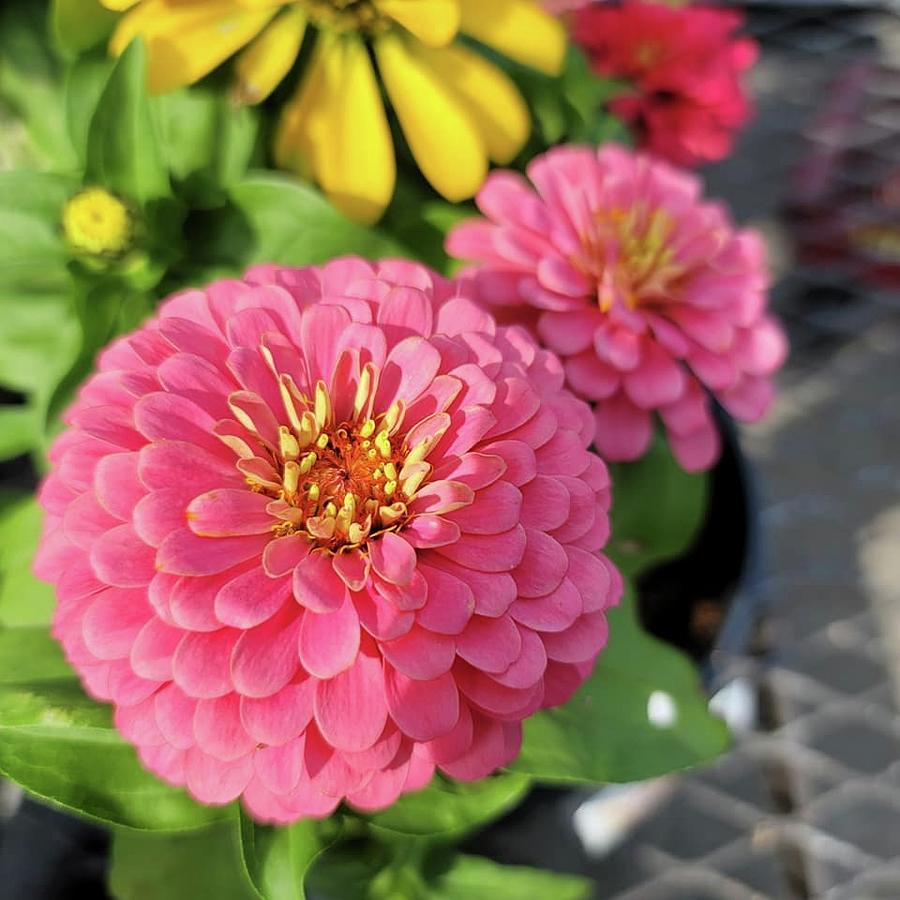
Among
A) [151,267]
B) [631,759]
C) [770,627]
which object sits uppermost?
[151,267]

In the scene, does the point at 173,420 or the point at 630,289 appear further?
the point at 630,289

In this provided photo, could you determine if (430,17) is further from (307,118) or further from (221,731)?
(221,731)

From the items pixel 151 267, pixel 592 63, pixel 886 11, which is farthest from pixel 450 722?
pixel 886 11

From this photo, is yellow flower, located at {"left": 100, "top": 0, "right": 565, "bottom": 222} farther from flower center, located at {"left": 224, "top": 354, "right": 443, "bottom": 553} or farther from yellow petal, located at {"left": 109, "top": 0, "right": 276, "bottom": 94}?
flower center, located at {"left": 224, "top": 354, "right": 443, "bottom": 553}

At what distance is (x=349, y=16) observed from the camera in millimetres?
377

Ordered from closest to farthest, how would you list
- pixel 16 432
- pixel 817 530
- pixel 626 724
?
pixel 626 724 < pixel 16 432 < pixel 817 530

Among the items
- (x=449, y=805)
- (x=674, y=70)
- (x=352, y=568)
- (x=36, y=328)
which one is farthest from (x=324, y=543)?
(x=674, y=70)

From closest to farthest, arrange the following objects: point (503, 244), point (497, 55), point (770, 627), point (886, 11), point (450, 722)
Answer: point (450, 722), point (503, 244), point (497, 55), point (770, 627), point (886, 11)

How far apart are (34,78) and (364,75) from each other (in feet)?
0.51

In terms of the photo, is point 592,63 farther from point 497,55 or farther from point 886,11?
point 886,11

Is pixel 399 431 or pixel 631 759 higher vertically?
pixel 399 431

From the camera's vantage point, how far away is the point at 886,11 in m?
0.77

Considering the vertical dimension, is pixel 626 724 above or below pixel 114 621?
below

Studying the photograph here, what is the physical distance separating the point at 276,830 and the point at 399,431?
0.42 feet
